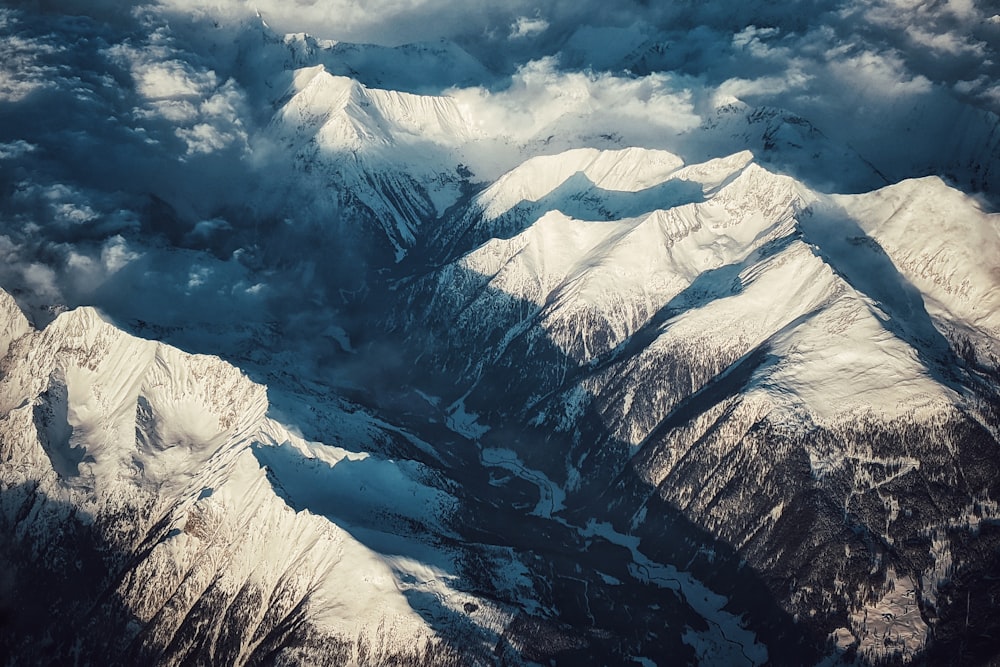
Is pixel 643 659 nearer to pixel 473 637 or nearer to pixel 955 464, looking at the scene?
pixel 473 637

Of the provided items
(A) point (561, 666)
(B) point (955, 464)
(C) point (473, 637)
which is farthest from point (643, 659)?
(B) point (955, 464)

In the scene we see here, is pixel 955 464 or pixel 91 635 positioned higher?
pixel 955 464

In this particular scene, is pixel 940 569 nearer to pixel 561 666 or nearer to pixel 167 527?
pixel 561 666

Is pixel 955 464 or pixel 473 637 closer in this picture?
pixel 473 637

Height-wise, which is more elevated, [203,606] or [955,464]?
Answer: [955,464]

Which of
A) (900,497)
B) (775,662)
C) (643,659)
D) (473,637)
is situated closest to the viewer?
(473,637)

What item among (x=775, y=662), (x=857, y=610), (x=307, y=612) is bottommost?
(x=775, y=662)

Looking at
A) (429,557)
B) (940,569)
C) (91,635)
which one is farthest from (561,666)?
(91,635)

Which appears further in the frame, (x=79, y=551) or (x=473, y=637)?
(x=79, y=551)

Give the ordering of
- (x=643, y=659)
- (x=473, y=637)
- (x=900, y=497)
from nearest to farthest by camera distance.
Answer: (x=473, y=637), (x=643, y=659), (x=900, y=497)
